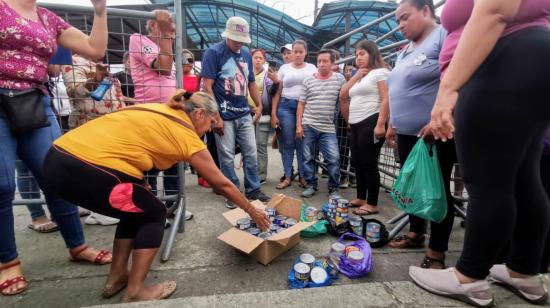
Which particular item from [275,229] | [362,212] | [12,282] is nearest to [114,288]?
[12,282]

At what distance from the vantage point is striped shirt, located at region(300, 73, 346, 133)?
11.5 ft

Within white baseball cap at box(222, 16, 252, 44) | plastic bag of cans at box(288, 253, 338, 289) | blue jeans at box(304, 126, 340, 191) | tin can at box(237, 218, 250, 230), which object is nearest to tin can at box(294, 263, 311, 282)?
plastic bag of cans at box(288, 253, 338, 289)

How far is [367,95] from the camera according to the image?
2.99 meters

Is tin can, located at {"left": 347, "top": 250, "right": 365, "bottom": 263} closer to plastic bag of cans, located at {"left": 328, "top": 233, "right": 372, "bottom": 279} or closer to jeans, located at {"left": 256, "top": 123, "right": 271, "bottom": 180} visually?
plastic bag of cans, located at {"left": 328, "top": 233, "right": 372, "bottom": 279}

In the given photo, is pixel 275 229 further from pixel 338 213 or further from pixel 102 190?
pixel 102 190

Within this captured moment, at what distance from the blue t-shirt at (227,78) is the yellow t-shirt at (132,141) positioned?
1463 millimetres

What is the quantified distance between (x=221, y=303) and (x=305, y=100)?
2.79 m

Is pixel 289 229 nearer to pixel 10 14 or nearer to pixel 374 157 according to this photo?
pixel 374 157

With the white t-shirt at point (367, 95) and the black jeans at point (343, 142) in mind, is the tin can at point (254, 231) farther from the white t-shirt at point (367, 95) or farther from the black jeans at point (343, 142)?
the black jeans at point (343, 142)

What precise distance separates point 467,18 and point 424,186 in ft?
2.97

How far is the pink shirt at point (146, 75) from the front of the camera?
228 centimetres

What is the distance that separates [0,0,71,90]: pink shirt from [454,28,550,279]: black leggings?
A: 213cm

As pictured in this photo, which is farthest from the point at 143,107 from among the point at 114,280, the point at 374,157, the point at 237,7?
the point at 237,7

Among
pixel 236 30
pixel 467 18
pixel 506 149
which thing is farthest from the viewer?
pixel 236 30
